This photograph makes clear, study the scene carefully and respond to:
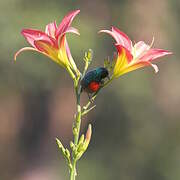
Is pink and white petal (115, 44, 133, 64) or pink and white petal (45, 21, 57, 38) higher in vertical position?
pink and white petal (45, 21, 57, 38)

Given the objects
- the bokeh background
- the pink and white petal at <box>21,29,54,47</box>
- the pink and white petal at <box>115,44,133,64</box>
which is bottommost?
the bokeh background

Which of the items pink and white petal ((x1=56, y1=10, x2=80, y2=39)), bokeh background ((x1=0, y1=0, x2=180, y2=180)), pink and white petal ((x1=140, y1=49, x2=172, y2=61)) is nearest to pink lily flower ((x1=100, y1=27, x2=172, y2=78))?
pink and white petal ((x1=140, y1=49, x2=172, y2=61))

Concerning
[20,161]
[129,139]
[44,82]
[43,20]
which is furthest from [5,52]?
[20,161]

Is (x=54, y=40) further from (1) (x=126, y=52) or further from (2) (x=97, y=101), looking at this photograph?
(2) (x=97, y=101)

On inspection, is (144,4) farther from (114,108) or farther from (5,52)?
(5,52)

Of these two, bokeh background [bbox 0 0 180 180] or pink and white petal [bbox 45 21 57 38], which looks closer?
pink and white petal [bbox 45 21 57 38]

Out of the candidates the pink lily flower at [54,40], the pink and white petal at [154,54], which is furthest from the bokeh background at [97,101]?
the pink and white petal at [154,54]

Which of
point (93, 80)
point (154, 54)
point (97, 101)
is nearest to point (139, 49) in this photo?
point (154, 54)

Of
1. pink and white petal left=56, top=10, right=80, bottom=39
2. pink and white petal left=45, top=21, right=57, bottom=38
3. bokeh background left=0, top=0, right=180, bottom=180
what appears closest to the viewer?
pink and white petal left=56, top=10, right=80, bottom=39

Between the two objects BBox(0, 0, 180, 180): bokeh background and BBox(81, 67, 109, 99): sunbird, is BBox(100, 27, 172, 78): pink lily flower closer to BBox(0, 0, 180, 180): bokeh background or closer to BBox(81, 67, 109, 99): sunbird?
BBox(81, 67, 109, 99): sunbird
